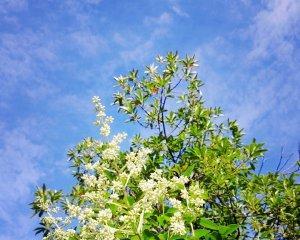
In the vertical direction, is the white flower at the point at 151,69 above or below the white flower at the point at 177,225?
above

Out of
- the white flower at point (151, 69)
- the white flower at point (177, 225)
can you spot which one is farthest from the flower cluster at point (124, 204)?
the white flower at point (151, 69)

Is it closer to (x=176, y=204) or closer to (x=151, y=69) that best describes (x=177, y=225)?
(x=176, y=204)

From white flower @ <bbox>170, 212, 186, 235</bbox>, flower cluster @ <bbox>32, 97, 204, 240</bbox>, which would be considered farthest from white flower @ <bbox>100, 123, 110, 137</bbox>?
white flower @ <bbox>170, 212, 186, 235</bbox>

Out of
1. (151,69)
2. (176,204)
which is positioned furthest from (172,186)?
(151,69)

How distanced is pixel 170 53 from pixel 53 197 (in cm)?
454

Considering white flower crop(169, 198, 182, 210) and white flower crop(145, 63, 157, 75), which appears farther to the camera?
white flower crop(145, 63, 157, 75)

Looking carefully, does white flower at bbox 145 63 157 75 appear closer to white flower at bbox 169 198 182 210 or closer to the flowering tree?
the flowering tree

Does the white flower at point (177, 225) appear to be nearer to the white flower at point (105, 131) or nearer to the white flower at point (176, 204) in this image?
the white flower at point (176, 204)

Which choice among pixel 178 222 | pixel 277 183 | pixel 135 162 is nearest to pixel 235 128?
pixel 277 183

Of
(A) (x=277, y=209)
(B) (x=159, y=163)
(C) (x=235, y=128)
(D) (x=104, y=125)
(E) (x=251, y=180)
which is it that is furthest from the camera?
(C) (x=235, y=128)

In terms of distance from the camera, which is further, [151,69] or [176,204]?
[151,69]

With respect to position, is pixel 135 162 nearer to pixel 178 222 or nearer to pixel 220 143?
pixel 178 222

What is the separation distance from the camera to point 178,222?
4.73 meters

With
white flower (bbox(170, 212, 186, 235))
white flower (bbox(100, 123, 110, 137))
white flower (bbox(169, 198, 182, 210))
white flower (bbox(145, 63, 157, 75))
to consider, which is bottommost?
white flower (bbox(170, 212, 186, 235))
